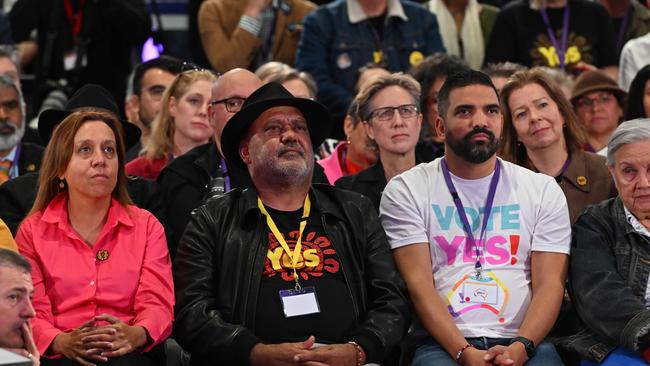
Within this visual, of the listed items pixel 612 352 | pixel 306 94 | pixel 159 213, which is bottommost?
pixel 612 352

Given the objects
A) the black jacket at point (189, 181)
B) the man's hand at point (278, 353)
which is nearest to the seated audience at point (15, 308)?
the man's hand at point (278, 353)

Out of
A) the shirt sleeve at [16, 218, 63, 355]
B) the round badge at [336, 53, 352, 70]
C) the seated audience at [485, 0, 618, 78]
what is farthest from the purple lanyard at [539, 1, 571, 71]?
the shirt sleeve at [16, 218, 63, 355]

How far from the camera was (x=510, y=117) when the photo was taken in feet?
20.0

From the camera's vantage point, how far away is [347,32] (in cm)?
808

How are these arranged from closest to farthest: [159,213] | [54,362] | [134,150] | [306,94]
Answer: [54,362], [159,213], [306,94], [134,150]

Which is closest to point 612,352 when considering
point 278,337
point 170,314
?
point 278,337

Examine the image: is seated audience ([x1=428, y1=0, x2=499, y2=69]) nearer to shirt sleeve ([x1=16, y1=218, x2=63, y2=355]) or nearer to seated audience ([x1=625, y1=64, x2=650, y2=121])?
seated audience ([x1=625, y1=64, x2=650, y2=121])

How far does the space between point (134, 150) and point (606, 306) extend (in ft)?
11.9

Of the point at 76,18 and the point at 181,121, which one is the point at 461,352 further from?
the point at 76,18

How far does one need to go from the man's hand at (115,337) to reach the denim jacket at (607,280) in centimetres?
185

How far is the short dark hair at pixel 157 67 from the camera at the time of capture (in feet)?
24.8

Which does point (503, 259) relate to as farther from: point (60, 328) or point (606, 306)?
point (60, 328)

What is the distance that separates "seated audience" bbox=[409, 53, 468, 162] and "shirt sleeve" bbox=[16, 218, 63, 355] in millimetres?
2650

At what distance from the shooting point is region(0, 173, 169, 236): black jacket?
539 cm
